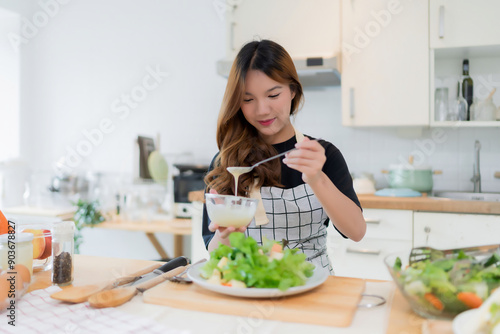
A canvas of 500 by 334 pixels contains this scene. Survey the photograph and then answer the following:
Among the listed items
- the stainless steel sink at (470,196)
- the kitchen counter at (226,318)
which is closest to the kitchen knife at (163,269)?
the kitchen counter at (226,318)

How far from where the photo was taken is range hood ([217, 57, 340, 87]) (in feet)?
8.75

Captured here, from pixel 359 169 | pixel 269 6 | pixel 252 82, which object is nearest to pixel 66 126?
pixel 269 6

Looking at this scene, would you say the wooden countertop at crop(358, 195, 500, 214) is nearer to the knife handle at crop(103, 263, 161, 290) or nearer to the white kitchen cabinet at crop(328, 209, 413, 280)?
the white kitchen cabinet at crop(328, 209, 413, 280)

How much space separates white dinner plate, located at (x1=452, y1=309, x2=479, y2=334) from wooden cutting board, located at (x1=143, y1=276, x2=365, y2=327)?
203 millimetres

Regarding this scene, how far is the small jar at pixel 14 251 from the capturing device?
3.38 feet

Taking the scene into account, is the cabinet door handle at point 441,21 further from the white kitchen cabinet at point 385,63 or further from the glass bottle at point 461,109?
the glass bottle at point 461,109

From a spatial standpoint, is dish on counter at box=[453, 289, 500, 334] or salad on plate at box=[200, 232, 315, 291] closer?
dish on counter at box=[453, 289, 500, 334]

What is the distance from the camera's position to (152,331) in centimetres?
84

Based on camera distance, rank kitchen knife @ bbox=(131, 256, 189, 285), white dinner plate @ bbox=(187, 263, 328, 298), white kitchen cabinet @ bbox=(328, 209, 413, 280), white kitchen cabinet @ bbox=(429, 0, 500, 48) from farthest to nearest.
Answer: white kitchen cabinet @ bbox=(429, 0, 500, 48) → white kitchen cabinet @ bbox=(328, 209, 413, 280) → kitchen knife @ bbox=(131, 256, 189, 285) → white dinner plate @ bbox=(187, 263, 328, 298)

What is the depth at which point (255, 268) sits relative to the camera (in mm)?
950

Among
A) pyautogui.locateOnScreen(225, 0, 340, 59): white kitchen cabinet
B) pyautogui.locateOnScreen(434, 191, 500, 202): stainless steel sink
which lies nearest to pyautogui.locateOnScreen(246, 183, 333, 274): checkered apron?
pyautogui.locateOnScreen(225, 0, 340, 59): white kitchen cabinet

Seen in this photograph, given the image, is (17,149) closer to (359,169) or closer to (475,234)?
(359,169)

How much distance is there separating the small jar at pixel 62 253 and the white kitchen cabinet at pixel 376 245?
168cm

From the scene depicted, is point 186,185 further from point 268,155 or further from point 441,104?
point 441,104
